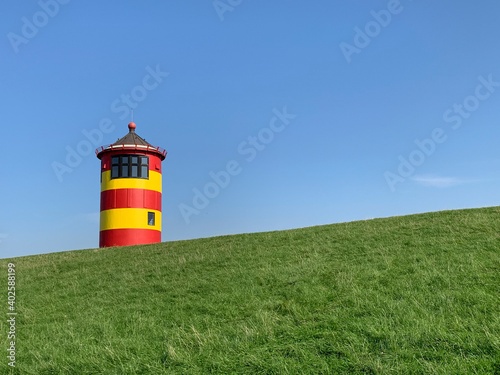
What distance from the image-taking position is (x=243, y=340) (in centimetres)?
745

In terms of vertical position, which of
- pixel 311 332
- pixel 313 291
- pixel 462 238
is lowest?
pixel 311 332

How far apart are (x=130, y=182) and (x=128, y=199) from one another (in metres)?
1.24

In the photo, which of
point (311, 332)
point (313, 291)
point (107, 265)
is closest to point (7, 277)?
point (107, 265)

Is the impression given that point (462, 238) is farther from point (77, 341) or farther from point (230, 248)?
point (77, 341)

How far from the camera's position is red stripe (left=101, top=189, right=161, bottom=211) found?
2897 centimetres

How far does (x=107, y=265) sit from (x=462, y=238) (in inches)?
571

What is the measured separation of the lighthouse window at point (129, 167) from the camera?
96.4ft

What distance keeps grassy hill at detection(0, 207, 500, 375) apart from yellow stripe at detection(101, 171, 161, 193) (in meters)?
12.1

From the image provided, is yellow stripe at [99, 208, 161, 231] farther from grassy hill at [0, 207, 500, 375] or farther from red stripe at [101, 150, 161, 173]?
grassy hill at [0, 207, 500, 375]

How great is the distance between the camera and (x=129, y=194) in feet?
95.2

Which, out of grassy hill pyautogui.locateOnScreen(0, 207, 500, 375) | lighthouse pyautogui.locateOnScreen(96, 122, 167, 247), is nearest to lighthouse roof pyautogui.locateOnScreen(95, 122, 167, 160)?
lighthouse pyautogui.locateOnScreen(96, 122, 167, 247)

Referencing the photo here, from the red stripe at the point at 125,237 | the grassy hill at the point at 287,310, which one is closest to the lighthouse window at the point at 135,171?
the red stripe at the point at 125,237

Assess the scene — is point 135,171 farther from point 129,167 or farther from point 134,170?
point 129,167

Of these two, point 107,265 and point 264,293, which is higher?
point 107,265
